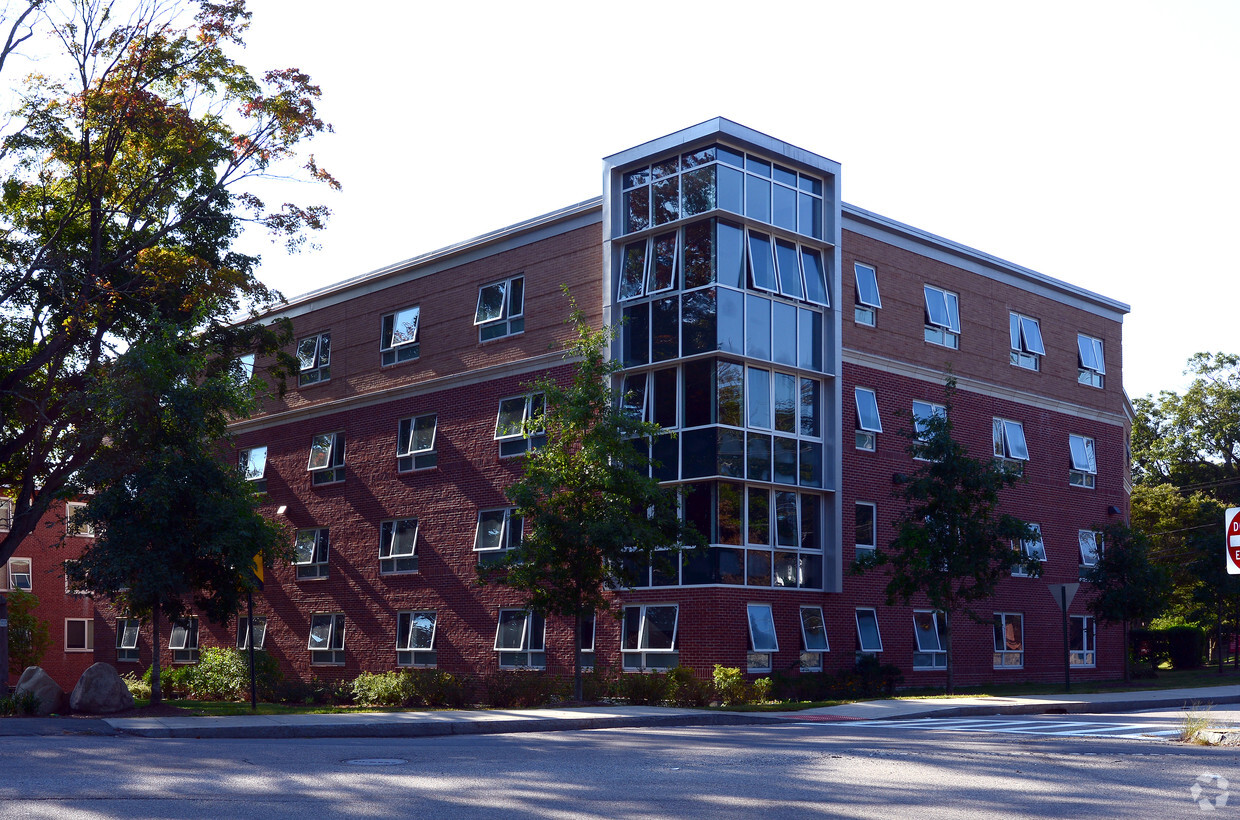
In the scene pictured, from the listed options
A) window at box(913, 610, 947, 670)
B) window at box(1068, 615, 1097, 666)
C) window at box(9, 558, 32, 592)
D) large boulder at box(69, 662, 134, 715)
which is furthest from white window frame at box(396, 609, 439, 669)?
window at box(9, 558, 32, 592)

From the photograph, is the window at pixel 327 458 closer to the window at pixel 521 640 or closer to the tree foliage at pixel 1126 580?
the window at pixel 521 640

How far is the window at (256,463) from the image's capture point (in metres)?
39.9

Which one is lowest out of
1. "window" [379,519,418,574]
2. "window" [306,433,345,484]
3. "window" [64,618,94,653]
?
"window" [64,618,94,653]

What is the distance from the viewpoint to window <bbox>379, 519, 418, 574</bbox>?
3403 centimetres

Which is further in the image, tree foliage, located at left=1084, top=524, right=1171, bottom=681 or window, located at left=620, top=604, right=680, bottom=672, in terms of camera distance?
tree foliage, located at left=1084, top=524, right=1171, bottom=681

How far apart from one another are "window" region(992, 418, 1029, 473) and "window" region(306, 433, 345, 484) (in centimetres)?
1923

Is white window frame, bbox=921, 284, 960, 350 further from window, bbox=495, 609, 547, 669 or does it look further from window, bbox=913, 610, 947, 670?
window, bbox=495, 609, 547, 669

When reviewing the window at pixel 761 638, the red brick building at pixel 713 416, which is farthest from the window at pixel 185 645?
the window at pixel 761 638

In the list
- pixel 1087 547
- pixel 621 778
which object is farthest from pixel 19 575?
pixel 621 778

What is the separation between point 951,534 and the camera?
26.9 meters

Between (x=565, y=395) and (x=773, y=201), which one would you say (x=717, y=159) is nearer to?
(x=773, y=201)

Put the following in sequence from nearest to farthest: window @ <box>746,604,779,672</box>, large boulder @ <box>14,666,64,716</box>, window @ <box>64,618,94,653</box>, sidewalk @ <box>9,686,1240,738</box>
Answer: sidewalk @ <box>9,686,1240,738</box>
large boulder @ <box>14,666,64,716</box>
window @ <box>746,604,779,672</box>
window @ <box>64,618,94,653</box>

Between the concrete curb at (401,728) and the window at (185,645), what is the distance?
2315 cm

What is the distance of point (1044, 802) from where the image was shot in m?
9.61
